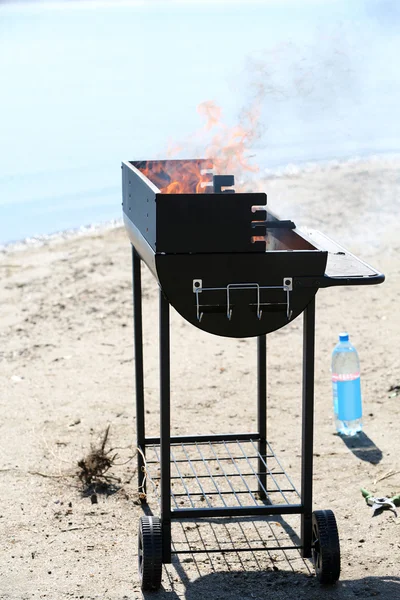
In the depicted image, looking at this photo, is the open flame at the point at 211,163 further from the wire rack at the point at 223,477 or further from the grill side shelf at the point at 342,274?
the wire rack at the point at 223,477

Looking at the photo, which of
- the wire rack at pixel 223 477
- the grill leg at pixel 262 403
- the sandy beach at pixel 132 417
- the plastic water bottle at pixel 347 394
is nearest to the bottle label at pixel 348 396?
the plastic water bottle at pixel 347 394

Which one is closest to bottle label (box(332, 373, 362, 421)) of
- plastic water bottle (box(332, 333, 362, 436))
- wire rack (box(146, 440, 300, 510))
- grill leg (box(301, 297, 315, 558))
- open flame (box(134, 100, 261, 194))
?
plastic water bottle (box(332, 333, 362, 436))

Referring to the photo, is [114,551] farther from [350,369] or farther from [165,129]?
[165,129]

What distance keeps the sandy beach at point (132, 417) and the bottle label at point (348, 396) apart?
0.52ft

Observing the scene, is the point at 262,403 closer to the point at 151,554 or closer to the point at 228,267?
the point at 151,554

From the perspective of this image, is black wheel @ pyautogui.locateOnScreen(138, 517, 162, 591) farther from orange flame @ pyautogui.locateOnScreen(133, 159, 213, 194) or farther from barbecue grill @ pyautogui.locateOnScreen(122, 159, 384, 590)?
orange flame @ pyautogui.locateOnScreen(133, 159, 213, 194)

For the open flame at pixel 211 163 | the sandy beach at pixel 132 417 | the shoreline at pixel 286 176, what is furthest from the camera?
the shoreline at pixel 286 176

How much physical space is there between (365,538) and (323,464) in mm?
835

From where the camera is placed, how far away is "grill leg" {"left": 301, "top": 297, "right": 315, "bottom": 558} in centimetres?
349

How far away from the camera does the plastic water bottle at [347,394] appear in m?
5.09

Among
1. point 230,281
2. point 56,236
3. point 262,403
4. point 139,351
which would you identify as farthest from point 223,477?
point 56,236

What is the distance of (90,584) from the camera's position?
3.63 metres

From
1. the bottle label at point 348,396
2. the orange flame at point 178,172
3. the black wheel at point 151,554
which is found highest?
the orange flame at point 178,172

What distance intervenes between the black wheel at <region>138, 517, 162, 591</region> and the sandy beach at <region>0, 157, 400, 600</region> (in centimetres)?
9
